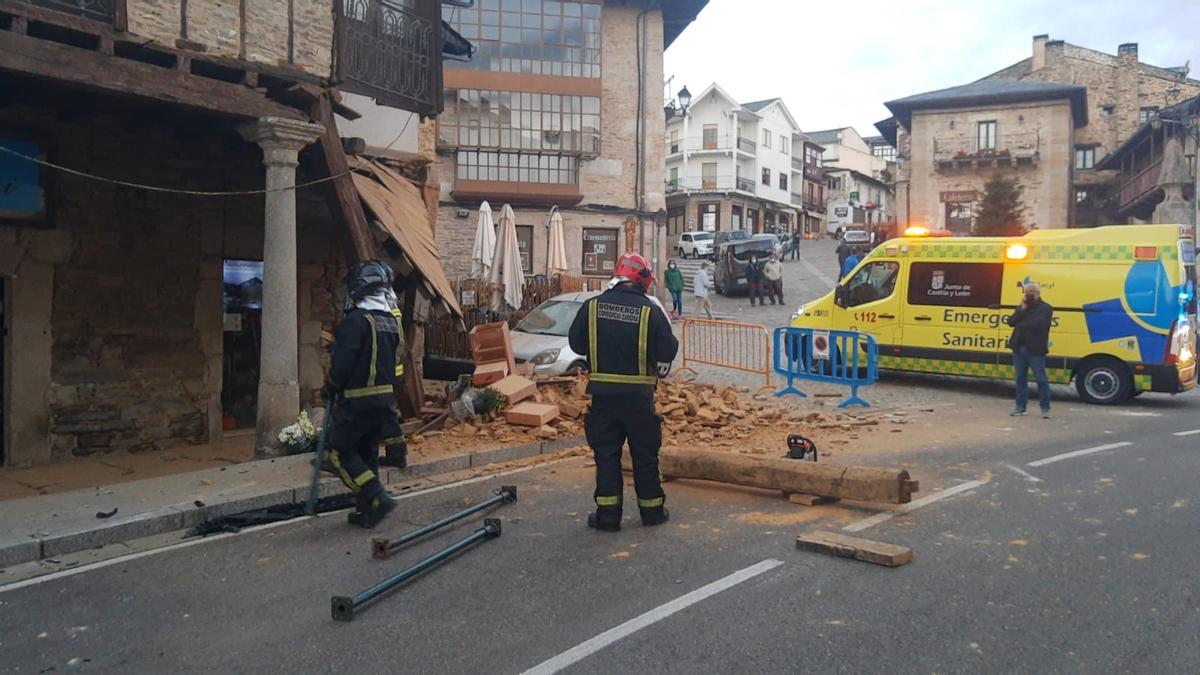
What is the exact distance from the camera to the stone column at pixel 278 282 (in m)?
8.59

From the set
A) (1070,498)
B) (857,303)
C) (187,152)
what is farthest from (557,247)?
(1070,498)

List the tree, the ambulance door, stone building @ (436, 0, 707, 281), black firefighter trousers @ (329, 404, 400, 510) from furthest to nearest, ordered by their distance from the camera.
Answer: the tree
stone building @ (436, 0, 707, 281)
the ambulance door
black firefighter trousers @ (329, 404, 400, 510)

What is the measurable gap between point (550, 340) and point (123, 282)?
5583 millimetres

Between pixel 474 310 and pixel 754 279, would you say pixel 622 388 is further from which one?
pixel 754 279

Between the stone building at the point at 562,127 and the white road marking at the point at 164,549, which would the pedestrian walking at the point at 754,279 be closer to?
the stone building at the point at 562,127

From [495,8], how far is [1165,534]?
85.3 ft

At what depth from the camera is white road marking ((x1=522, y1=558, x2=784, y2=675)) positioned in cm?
A: 392

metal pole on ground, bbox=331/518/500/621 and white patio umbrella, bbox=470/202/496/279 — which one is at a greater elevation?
white patio umbrella, bbox=470/202/496/279

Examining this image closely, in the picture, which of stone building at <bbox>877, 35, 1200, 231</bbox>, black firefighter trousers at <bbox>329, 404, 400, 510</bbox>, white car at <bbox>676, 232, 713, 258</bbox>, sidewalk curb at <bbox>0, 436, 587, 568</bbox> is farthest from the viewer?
white car at <bbox>676, 232, 713, 258</bbox>

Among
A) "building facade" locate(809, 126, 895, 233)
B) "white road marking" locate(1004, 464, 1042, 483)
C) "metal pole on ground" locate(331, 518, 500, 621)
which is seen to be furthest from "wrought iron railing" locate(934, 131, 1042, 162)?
"metal pole on ground" locate(331, 518, 500, 621)

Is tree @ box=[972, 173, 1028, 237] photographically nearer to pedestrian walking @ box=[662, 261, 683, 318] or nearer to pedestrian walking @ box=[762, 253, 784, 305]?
pedestrian walking @ box=[762, 253, 784, 305]

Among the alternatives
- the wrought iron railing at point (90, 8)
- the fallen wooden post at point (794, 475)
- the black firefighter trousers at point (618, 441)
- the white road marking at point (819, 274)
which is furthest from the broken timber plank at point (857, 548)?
the white road marking at point (819, 274)

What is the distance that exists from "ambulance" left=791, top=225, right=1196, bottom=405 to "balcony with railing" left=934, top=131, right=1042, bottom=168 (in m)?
31.1

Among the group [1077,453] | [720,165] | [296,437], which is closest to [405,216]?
[296,437]
